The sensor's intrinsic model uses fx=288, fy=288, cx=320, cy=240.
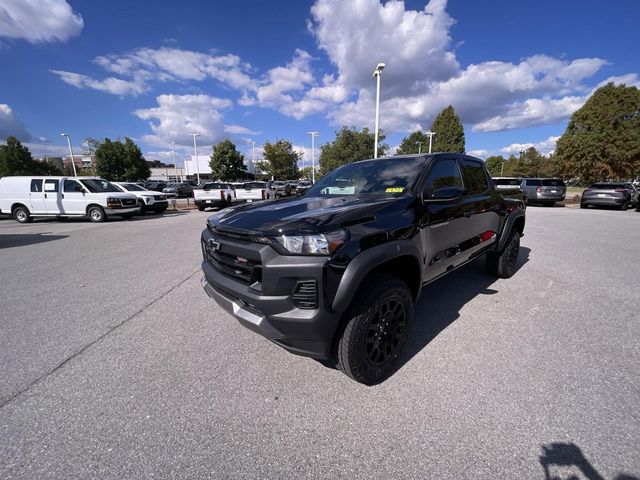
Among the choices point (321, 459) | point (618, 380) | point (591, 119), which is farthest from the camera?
point (591, 119)

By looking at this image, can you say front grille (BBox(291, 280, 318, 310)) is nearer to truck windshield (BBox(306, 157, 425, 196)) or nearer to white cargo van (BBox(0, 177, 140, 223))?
truck windshield (BBox(306, 157, 425, 196))

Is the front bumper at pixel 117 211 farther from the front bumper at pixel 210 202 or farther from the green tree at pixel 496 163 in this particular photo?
the green tree at pixel 496 163

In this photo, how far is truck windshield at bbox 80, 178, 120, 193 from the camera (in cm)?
1201

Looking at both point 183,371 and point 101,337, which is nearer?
point 183,371

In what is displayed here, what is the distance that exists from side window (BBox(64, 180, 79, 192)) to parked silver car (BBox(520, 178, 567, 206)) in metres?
23.2

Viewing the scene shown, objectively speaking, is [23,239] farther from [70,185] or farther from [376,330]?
[376,330]

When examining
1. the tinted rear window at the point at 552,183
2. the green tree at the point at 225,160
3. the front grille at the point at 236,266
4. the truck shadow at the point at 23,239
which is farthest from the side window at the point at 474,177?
the green tree at the point at 225,160

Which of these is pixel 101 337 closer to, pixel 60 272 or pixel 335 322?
pixel 335 322

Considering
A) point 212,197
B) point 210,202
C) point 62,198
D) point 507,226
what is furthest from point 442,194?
point 210,202

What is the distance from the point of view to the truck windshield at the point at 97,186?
39.4 ft

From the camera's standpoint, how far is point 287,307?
1.88 m

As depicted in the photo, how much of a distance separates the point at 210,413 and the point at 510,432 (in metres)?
1.95

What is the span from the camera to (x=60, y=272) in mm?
5082

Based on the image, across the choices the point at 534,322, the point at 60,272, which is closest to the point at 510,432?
the point at 534,322
